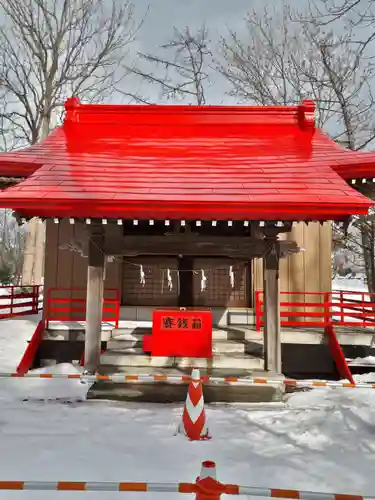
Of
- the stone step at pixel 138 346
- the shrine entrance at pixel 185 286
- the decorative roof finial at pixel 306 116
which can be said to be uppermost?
the decorative roof finial at pixel 306 116

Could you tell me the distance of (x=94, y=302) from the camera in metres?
6.96

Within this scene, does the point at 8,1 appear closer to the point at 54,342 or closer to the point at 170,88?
the point at 170,88

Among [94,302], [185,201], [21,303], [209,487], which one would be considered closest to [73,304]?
[21,303]

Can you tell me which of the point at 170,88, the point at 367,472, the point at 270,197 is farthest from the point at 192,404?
the point at 170,88

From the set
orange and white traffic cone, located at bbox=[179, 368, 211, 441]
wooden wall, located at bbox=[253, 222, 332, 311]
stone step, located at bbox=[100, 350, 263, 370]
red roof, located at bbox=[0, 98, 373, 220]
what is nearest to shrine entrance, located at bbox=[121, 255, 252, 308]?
wooden wall, located at bbox=[253, 222, 332, 311]

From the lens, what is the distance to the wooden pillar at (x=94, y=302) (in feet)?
22.6

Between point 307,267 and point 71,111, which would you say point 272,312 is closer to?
point 307,267

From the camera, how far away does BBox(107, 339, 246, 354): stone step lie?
799cm

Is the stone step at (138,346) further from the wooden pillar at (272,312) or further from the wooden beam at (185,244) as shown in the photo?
the wooden beam at (185,244)

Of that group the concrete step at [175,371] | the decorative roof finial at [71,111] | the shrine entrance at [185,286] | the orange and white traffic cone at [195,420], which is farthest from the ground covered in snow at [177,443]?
the decorative roof finial at [71,111]

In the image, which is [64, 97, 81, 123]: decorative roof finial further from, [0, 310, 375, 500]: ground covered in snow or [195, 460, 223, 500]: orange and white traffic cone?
[195, 460, 223, 500]: orange and white traffic cone

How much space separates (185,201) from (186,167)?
1756 mm

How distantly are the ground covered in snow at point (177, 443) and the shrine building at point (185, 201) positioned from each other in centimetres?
131

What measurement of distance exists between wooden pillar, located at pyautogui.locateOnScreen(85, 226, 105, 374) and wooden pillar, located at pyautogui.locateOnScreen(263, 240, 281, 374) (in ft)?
11.1
